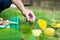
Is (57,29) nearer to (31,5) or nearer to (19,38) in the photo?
(31,5)

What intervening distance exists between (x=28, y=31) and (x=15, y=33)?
2 centimetres

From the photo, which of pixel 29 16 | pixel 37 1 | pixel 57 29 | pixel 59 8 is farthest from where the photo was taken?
pixel 37 1

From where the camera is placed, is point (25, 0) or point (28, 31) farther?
point (25, 0)

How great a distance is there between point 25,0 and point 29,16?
132 inches

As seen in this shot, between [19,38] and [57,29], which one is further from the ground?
[19,38]

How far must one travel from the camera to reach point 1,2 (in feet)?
5.83

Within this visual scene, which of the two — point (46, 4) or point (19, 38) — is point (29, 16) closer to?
point (19, 38)

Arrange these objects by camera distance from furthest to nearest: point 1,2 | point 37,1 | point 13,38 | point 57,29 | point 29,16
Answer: point 37,1 → point 57,29 → point 1,2 → point 29,16 → point 13,38

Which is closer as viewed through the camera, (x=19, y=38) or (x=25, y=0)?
(x=19, y=38)

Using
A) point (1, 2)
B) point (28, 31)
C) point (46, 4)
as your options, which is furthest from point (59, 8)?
point (28, 31)

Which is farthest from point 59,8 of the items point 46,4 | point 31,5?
point 31,5

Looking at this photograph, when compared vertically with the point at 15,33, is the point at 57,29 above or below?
below

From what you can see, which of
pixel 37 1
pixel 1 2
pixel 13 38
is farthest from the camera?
pixel 37 1

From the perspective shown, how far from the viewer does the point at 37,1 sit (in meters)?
4.85
